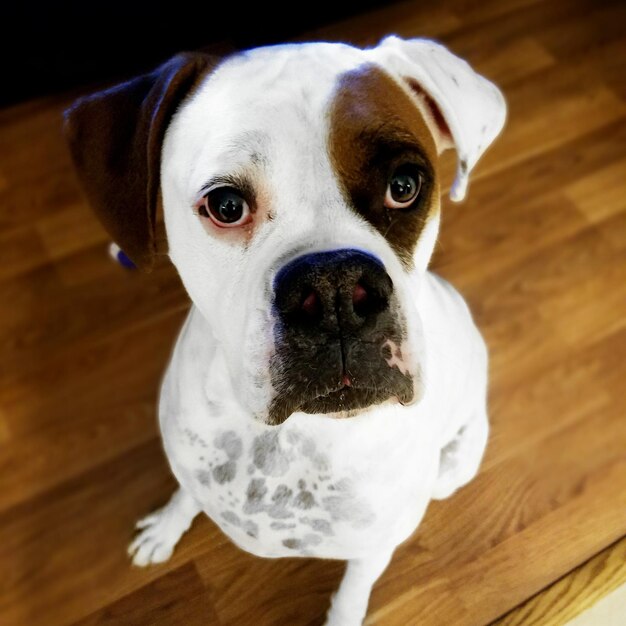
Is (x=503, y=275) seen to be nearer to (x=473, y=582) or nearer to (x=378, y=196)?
(x=473, y=582)

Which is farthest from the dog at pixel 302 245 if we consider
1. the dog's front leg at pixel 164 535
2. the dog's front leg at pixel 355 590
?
the dog's front leg at pixel 164 535

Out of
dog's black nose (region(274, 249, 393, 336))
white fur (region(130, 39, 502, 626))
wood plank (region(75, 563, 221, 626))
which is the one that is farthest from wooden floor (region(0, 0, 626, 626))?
dog's black nose (region(274, 249, 393, 336))

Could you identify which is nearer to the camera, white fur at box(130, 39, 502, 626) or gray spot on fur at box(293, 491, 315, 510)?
Answer: white fur at box(130, 39, 502, 626)

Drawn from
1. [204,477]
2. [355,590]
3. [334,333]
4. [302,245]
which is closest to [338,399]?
[334,333]

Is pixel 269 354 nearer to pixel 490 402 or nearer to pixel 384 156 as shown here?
pixel 384 156

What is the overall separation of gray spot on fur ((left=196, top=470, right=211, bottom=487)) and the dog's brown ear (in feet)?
1.40

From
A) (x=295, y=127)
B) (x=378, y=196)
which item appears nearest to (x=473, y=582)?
(x=378, y=196)

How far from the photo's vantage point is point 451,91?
116cm

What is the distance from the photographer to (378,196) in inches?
42.8

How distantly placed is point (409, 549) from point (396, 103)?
3.83ft

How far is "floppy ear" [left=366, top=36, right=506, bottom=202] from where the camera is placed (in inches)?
45.4

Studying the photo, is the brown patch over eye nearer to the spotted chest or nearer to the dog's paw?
the spotted chest

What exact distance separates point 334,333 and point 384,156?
256mm

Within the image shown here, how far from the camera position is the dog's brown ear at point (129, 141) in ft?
3.70
